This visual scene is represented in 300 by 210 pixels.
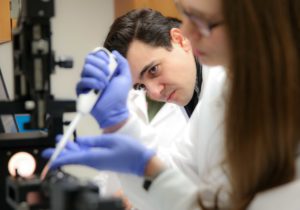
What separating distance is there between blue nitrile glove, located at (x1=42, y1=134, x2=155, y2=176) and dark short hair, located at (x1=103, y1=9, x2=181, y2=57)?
31.8 inches

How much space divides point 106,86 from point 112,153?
19 cm

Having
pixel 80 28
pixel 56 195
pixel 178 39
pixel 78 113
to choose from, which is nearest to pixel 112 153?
pixel 78 113

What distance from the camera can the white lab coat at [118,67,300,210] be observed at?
1.08m

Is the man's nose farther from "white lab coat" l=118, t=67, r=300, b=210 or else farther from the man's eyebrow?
"white lab coat" l=118, t=67, r=300, b=210

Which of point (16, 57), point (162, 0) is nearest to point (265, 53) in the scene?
point (16, 57)

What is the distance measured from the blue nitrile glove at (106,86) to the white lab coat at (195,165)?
0.18ft

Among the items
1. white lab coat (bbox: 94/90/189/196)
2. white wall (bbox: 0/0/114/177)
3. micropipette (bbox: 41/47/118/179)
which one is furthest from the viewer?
white wall (bbox: 0/0/114/177)

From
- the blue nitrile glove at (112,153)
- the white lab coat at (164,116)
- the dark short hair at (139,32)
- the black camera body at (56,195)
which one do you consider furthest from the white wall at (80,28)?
the black camera body at (56,195)

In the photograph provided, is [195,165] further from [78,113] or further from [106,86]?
[78,113]

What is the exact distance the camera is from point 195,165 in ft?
4.35

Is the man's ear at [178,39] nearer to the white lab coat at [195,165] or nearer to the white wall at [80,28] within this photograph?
the white lab coat at [195,165]

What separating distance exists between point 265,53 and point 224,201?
0.35 meters

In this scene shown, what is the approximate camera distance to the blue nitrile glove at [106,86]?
3.46ft

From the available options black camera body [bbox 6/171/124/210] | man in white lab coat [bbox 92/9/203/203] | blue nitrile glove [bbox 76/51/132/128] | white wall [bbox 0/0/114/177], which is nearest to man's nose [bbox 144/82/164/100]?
man in white lab coat [bbox 92/9/203/203]
